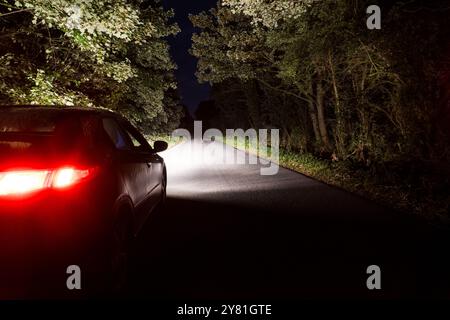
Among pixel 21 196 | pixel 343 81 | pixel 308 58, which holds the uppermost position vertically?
pixel 308 58

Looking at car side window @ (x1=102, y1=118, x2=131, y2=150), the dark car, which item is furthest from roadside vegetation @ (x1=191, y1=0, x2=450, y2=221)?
the dark car

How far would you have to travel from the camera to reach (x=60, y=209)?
3.27 meters

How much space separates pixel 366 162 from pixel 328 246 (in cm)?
912

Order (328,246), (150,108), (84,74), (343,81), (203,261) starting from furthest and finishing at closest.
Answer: (150,108) → (343,81) → (84,74) → (328,246) → (203,261)

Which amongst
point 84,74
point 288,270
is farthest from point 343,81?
point 288,270

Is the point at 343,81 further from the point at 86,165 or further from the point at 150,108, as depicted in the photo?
the point at 86,165

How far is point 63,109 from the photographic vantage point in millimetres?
4312

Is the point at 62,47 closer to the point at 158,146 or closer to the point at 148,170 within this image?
the point at 158,146

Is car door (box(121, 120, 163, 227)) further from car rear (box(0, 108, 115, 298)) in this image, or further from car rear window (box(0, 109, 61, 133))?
car rear (box(0, 108, 115, 298))

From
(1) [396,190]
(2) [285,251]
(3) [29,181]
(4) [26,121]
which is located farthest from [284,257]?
(1) [396,190]

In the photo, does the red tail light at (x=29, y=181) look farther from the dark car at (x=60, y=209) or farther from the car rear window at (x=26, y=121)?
the car rear window at (x=26, y=121)

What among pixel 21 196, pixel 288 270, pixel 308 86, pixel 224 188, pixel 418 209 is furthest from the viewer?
pixel 308 86

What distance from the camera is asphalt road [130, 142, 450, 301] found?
426cm
